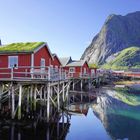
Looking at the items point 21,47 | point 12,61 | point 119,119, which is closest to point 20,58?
point 12,61

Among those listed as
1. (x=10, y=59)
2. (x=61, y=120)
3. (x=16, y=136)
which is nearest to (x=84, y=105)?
(x=61, y=120)

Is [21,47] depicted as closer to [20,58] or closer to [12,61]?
[20,58]

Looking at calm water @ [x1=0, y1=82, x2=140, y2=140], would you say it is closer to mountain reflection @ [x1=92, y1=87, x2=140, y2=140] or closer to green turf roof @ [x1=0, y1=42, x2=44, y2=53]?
mountain reflection @ [x1=92, y1=87, x2=140, y2=140]

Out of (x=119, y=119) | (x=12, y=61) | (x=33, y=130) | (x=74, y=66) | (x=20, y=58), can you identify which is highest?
(x=74, y=66)

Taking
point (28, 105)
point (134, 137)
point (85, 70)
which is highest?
point (85, 70)

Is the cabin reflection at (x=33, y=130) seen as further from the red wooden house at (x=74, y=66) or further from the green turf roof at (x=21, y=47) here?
the red wooden house at (x=74, y=66)

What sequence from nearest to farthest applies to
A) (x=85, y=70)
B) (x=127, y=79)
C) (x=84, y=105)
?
1. (x=84, y=105)
2. (x=85, y=70)
3. (x=127, y=79)

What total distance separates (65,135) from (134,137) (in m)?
5.76

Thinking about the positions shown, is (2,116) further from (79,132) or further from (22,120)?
(79,132)

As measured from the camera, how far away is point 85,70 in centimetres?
6538

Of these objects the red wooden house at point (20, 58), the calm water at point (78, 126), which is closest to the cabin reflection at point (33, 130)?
the calm water at point (78, 126)

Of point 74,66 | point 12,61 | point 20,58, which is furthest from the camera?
point 74,66

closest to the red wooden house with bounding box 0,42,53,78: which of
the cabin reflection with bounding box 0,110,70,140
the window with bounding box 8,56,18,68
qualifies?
the window with bounding box 8,56,18,68

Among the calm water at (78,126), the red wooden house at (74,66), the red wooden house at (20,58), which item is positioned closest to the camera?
the calm water at (78,126)
